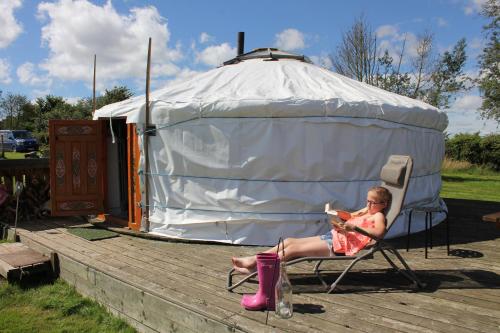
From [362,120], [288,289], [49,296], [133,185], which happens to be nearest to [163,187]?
[133,185]

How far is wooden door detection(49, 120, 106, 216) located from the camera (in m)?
5.39

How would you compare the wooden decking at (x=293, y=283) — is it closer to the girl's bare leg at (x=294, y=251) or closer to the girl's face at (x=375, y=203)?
the girl's bare leg at (x=294, y=251)

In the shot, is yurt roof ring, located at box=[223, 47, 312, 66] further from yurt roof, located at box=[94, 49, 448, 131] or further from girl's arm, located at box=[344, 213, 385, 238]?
girl's arm, located at box=[344, 213, 385, 238]

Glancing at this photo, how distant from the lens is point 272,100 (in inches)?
170

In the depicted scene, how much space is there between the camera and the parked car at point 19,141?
78.3ft

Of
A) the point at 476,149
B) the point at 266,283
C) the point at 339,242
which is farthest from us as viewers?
the point at 476,149

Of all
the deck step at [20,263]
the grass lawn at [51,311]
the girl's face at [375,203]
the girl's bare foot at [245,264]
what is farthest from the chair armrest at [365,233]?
the deck step at [20,263]

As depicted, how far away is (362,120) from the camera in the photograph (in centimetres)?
456

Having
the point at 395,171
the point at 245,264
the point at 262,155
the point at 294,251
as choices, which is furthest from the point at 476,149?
the point at 245,264

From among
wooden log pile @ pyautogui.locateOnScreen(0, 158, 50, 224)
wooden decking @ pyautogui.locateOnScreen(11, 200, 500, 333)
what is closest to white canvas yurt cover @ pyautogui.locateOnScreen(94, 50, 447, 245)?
wooden decking @ pyautogui.locateOnScreen(11, 200, 500, 333)

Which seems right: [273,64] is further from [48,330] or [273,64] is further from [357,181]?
[48,330]

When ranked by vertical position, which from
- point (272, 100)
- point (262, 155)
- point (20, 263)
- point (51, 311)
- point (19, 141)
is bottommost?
point (51, 311)

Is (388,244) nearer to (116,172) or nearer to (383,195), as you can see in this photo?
(383,195)

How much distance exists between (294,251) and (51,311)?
2049mm
